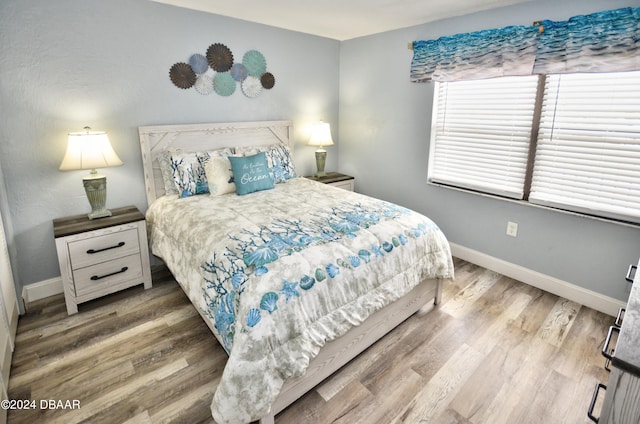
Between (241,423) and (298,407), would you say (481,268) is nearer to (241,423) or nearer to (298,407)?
(298,407)

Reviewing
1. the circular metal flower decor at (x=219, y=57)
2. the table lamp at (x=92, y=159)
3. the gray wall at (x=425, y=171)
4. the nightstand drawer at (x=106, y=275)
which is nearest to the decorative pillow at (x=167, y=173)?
the table lamp at (x=92, y=159)

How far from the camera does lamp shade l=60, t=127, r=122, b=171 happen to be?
7.72 feet

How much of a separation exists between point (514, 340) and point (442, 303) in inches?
21.0

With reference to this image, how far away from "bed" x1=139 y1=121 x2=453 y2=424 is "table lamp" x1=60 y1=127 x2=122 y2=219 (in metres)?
0.41

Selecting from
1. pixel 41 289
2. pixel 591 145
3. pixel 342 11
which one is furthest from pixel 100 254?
pixel 591 145

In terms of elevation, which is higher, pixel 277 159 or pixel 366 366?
pixel 277 159

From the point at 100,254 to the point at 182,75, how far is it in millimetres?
1654

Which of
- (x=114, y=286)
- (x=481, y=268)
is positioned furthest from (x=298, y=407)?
(x=481, y=268)

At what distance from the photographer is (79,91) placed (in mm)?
2559

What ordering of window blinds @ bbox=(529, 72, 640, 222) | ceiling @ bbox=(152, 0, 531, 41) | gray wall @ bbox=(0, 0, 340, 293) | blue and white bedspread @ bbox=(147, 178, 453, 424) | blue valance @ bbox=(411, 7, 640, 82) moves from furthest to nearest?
1. ceiling @ bbox=(152, 0, 531, 41)
2. gray wall @ bbox=(0, 0, 340, 293)
3. window blinds @ bbox=(529, 72, 640, 222)
4. blue valance @ bbox=(411, 7, 640, 82)
5. blue and white bedspread @ bbox=(147, 178, 453, 424)

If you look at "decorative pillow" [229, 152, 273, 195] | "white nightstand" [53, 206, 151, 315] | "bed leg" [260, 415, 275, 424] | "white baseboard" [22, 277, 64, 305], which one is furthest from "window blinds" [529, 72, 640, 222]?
"white baseboard" [22, 277, 64, 305]

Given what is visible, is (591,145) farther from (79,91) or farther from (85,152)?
(79,91)

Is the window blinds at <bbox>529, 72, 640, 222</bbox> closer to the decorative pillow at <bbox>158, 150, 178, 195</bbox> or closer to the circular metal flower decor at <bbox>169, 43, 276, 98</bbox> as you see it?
the circular metal flower decor at <bbox>169, 43, 276, 98</bbox>

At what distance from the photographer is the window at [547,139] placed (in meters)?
2.24
